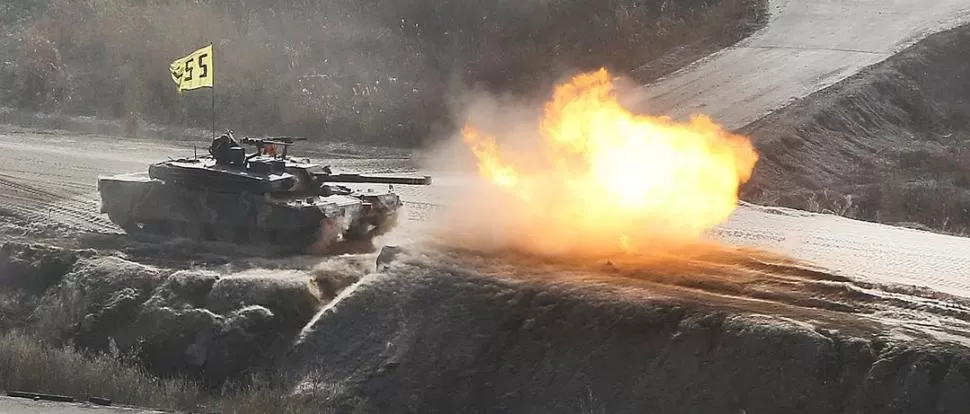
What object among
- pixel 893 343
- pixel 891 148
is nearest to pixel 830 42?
pixel 891 148

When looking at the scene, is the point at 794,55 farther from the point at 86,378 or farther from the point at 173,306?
the point at 86,378

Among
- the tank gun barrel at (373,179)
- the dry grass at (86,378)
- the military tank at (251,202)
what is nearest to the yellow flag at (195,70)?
the military tank at (251,202)

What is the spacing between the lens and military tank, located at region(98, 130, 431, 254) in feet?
73.7

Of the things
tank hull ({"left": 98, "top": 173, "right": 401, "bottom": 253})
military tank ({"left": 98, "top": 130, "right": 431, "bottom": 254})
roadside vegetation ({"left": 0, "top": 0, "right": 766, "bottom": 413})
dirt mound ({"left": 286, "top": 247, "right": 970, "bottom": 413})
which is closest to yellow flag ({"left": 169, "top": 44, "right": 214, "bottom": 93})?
military tank ({"left": 98, "top": 130, "right": 431, "bottom": 254})

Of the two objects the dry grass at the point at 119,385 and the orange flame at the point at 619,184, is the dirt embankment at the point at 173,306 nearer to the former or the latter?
the dry grass at the point at 119,385

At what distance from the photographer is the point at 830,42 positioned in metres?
38.3

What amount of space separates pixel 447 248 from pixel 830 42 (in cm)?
2196

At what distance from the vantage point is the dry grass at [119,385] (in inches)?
697

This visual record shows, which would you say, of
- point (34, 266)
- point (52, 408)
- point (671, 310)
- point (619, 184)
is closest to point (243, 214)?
point (34, 266)

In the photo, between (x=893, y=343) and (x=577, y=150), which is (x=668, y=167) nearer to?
(x=577, y=150)

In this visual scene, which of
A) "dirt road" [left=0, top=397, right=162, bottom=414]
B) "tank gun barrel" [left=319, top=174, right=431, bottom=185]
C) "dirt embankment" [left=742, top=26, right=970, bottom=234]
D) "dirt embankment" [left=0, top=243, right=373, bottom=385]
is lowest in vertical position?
"dirt road" [left=0, top=397, right=162, bottom=414]

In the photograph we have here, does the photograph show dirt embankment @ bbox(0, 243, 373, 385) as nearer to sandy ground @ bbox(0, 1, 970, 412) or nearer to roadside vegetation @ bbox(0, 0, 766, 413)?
sandy ground @ bbox(0, 1, 970, 412)

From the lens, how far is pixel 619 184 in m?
24.2

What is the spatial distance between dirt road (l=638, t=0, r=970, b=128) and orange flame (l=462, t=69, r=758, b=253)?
577cm
